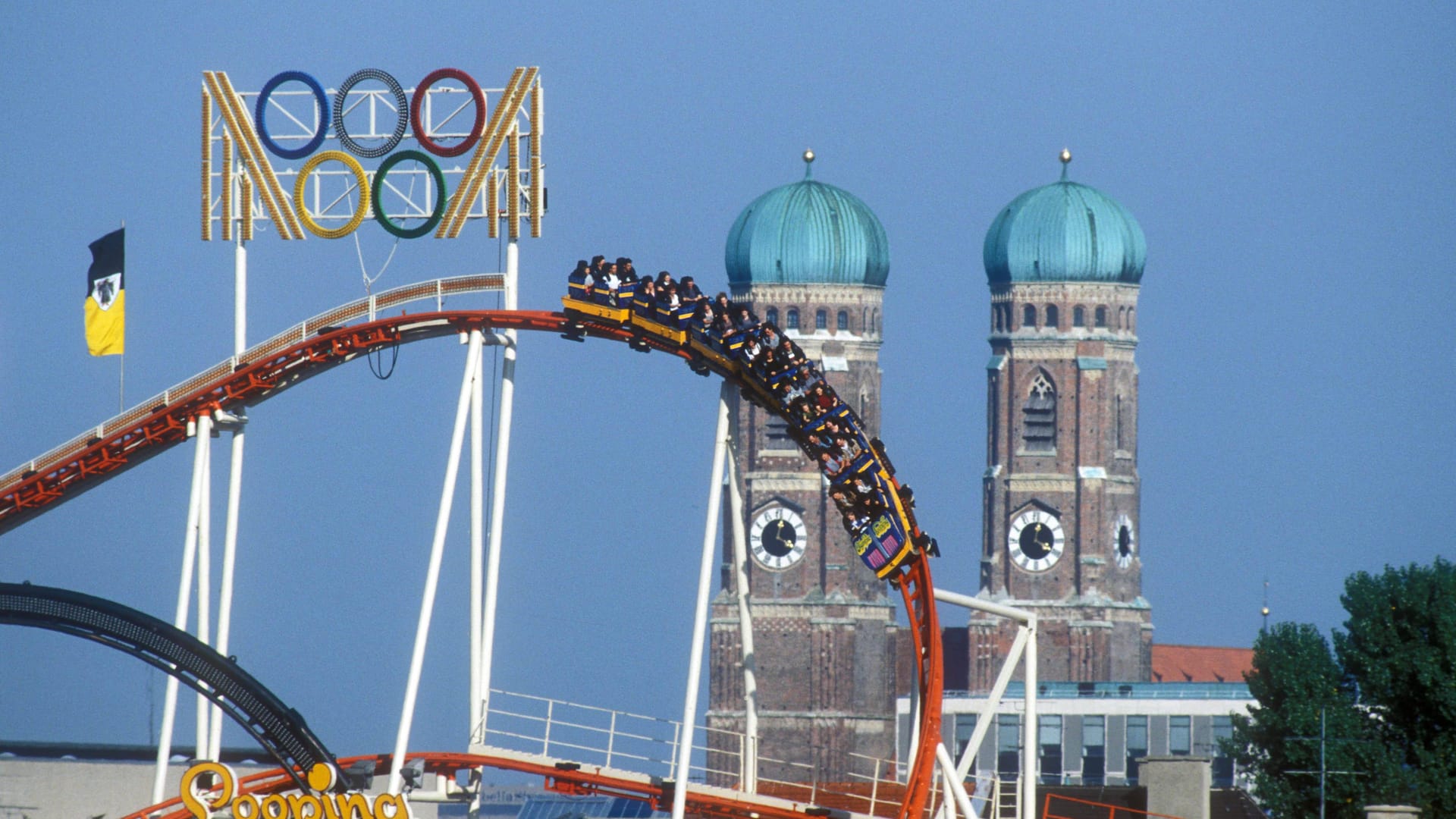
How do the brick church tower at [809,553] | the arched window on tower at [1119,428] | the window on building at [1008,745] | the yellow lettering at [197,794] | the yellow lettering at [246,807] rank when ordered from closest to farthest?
the yellow lettering at [246,807], the yellow lettering at [197,794], the window on building at [1008,745], the brick church tower at [809,553], the arched window on tower at [1119,428]

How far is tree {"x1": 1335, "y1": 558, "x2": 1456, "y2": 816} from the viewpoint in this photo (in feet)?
284

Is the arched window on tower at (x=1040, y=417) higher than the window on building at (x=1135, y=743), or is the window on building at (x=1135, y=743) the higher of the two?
the arched window on tower at (x=1040, y=417)

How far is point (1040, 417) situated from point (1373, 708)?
51142 mm

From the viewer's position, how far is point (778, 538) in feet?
457

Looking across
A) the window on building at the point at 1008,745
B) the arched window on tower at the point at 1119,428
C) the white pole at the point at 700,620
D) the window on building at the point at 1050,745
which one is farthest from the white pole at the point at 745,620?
the arched window on tower at the point at 1119,428

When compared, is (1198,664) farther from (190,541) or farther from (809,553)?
(190,541)

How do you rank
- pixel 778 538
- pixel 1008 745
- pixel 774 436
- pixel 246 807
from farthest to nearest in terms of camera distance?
pixel 778 538, pixel 774 436, pixel 1008 745, pixel 246 807

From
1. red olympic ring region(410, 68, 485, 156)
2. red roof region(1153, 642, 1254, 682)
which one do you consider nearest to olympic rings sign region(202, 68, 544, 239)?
red olympic ring region(410, 68, 485, 156)

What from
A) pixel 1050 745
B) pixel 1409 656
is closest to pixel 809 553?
pixel 1050 745

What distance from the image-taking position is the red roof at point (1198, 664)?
14962 cm

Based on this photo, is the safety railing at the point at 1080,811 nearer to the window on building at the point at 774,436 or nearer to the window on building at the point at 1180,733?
the window on building at the point at 1180,733

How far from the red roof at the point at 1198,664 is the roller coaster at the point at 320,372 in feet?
285

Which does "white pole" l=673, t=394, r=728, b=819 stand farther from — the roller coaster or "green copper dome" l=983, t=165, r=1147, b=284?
"green copper dome" l=983, t=165, r=1147, b=284

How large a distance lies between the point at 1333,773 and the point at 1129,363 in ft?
190
